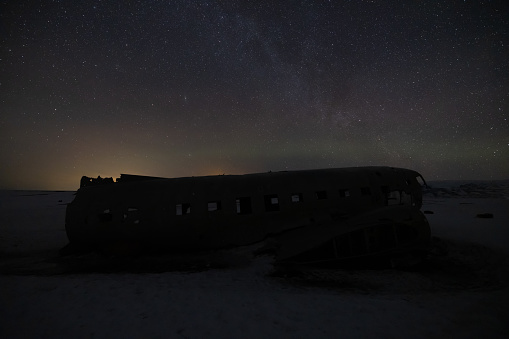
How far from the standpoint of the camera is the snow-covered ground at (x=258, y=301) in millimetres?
6328

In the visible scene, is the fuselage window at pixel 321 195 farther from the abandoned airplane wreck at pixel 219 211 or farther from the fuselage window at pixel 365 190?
the fuselage window at pixel 365 190

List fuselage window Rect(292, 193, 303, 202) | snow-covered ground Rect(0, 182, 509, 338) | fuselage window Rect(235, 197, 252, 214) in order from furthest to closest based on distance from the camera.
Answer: fuselage window Rect(292, 193, 303, 202) → fuselage window Rect(235, 197, 252, 214) → snow-covered ground Rect(0, 182, 509, 338)

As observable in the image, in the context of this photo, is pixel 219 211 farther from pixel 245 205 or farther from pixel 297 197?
pixel 297 197

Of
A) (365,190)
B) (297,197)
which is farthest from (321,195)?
(365,190)

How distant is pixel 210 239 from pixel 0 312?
Result: 27.6ft

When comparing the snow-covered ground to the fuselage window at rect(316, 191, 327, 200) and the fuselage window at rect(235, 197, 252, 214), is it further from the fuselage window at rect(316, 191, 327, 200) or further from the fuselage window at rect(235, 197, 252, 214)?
the fuselage window at rect(316, 191, 327, 200)

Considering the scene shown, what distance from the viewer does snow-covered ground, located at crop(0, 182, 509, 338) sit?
20.8 ft

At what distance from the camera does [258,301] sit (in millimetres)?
7852

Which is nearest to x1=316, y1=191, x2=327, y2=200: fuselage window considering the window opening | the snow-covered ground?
the window opening

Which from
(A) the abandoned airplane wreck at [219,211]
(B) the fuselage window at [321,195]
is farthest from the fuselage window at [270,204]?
(B) the fuselage window at [321,195]

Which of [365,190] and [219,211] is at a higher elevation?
[365,190]

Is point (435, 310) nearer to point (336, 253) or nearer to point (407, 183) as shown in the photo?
point (336, 253)

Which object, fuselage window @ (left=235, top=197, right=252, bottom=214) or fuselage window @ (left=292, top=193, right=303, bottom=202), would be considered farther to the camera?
fuselage window @ (left=292, top=193, right=303, bottom=202)

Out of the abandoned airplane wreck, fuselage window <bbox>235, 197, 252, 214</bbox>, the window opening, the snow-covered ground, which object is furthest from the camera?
the window opening
